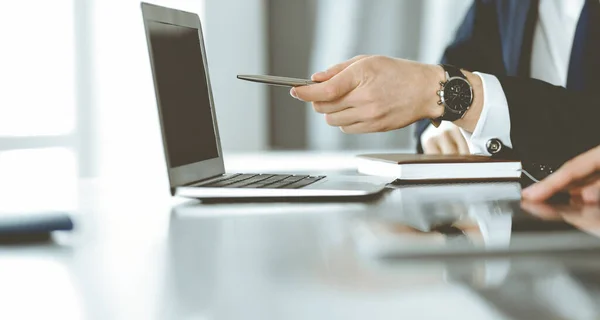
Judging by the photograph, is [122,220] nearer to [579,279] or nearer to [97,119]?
[579,279]

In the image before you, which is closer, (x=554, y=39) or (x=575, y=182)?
(x=575, y=182)

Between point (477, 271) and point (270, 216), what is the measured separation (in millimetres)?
336

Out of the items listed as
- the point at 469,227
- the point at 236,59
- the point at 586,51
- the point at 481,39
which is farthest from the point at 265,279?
the point at 236,59

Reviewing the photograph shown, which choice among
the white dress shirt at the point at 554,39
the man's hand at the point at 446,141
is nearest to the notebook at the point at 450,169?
the man's hand at the point at 446,141

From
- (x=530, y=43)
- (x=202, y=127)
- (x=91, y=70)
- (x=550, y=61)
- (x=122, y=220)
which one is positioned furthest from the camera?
(x=91, y=70)

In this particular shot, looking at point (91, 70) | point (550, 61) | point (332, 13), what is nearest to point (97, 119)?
point (91, 70)

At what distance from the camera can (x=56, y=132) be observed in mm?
3404

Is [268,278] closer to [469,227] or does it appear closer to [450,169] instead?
[469,227]

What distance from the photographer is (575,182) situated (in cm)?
96

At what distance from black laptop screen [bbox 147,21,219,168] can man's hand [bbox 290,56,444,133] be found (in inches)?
6.2

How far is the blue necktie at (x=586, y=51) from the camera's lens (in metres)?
1.56

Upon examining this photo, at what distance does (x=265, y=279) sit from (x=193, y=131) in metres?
0.61

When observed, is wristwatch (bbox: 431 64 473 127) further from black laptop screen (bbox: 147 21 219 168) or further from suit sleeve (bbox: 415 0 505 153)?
suit sleeve (bbox: 415 0 505 153)

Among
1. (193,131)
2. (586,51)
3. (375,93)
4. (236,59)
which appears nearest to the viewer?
(193,131)
